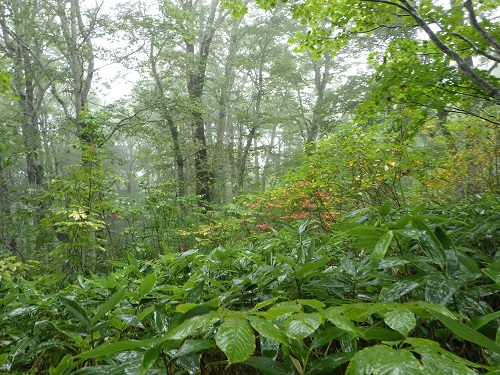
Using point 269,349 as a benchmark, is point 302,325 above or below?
above

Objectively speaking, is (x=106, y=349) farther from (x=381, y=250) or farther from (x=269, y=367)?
(x=381, y=250)

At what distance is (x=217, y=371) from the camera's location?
1.14 metres

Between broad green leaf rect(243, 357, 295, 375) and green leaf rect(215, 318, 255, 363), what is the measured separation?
23 centimetres

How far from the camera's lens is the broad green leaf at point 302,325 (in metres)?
0.60

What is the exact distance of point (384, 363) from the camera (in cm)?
51

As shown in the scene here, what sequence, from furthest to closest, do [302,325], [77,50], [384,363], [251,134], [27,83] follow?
[251,134]
[27,83]
[77,50]
[302,325]
[384,363]

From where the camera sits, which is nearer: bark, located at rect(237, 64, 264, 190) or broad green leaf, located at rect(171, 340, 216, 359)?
broad green leaf, located at rect(171, 340, 216, 359)

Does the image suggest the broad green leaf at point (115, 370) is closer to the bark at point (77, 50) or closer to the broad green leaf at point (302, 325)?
the broad green leaf at point (302, 325)

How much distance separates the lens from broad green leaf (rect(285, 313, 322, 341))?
1.95 ft

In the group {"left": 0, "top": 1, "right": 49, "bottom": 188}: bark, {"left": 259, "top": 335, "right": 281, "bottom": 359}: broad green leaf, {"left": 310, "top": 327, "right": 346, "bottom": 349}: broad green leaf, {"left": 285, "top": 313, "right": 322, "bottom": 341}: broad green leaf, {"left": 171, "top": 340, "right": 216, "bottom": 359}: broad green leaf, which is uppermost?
{"left": 0, "top": 1, "right": 49, "bottom": 188}: bark

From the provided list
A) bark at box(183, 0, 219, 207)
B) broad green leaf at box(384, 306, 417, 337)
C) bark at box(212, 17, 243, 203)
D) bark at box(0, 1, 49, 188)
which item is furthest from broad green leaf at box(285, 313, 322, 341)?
bark at box(0, 1, 49, 188)

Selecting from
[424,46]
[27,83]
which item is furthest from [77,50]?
[424,46]

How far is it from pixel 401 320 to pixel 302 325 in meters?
0.21

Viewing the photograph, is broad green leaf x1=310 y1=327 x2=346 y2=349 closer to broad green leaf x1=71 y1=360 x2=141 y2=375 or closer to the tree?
broad green leaf x1=71 y1=360 x2=141 y2=375
